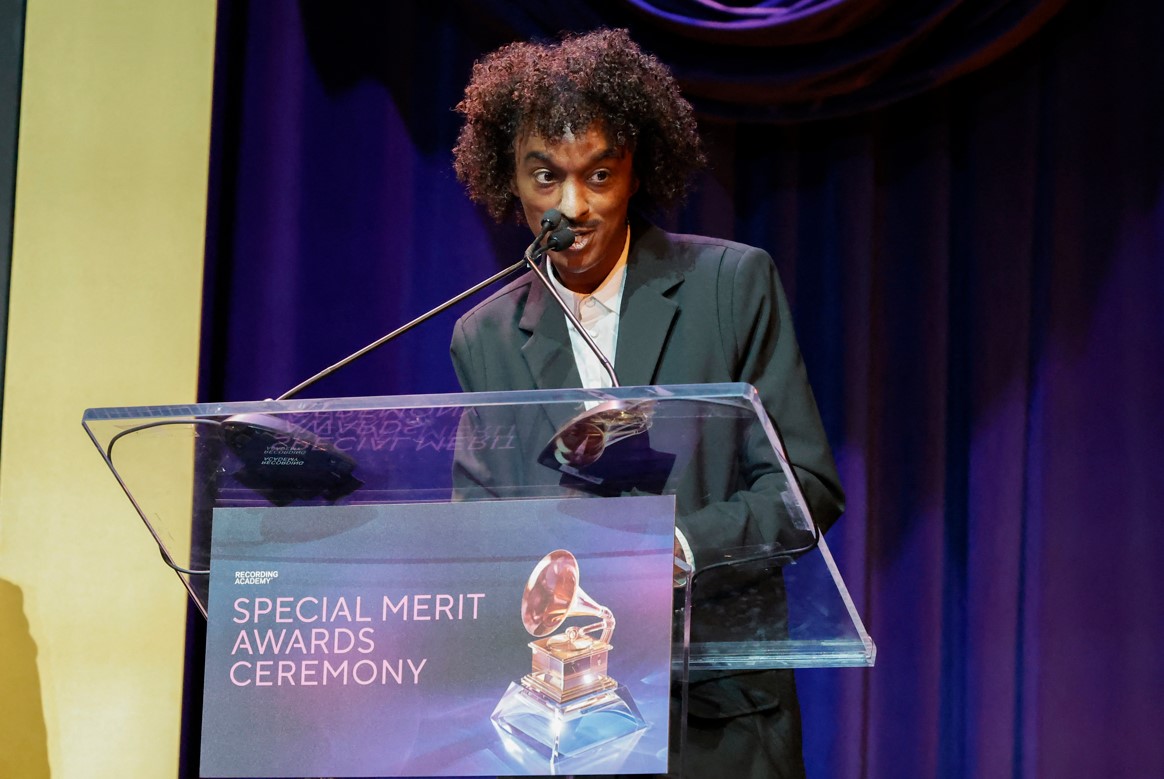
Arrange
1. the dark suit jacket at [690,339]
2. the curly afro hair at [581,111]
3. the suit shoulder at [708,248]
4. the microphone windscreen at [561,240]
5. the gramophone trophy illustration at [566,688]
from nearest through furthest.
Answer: the gramophone trophy illustration at [566,688], the microphone windscreen at [561,240], the dark suit jacket at [690,339], the suit shoulder at [708,248], the curly afro hair at [581,111]

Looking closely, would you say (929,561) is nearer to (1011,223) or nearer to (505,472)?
(1011,223)

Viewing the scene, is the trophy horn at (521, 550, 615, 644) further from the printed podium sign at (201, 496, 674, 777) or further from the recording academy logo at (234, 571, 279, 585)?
the recording academy logo at (234, 571, 279, 585)

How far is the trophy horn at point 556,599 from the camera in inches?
45.8

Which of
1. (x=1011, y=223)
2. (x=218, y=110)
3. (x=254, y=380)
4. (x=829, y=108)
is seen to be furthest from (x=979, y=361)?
(x=218, y=110)

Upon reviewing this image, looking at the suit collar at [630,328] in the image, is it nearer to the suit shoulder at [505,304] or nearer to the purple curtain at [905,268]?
the suit shoulder at [505,304]

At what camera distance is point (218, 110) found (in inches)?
118

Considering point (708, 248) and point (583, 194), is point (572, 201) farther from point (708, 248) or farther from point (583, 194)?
point (708, 248)

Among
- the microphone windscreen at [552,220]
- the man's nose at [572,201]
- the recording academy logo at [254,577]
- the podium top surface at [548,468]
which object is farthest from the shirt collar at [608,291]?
the recording academy logo at [254,577]

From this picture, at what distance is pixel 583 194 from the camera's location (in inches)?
81.0

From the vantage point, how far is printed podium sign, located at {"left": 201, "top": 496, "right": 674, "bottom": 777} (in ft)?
3.79

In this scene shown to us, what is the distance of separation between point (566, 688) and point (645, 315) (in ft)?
2.93

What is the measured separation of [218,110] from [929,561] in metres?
2.00

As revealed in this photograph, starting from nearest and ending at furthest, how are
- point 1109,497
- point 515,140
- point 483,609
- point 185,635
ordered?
point 483,609, point 515,140, point 1109,497, point 185,635

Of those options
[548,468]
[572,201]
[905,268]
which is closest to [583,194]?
[572,201]
